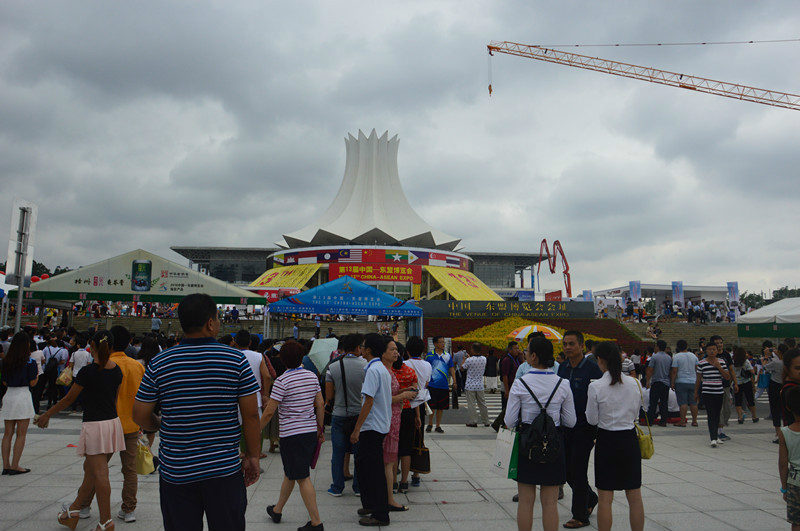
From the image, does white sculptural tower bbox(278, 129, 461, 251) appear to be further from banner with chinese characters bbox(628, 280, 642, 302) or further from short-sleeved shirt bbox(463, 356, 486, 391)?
short-sleeved shirt bbox(463, 356, 486, 391)

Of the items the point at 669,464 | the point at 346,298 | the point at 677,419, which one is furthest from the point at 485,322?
the point at 669,464

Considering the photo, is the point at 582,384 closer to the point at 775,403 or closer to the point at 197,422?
the point at 197,422

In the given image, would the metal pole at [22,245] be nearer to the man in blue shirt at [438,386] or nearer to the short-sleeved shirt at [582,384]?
the man in blue shirt at [438,386]

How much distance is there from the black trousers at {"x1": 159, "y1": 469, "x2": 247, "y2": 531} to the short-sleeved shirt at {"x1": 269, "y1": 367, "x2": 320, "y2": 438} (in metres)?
1.45

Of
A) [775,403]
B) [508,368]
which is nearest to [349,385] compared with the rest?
[508,368]

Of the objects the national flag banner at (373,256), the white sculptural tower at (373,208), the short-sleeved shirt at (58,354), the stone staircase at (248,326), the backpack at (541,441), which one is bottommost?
the backpack at (541,441)

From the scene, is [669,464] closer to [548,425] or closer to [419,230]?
[548,425]

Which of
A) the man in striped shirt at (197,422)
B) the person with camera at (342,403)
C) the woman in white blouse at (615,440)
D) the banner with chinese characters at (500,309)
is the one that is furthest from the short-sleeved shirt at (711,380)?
the banner with chinese characters at (500,309)

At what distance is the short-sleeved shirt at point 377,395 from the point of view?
3971 mm

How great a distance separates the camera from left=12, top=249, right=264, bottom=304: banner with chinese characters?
1289cm

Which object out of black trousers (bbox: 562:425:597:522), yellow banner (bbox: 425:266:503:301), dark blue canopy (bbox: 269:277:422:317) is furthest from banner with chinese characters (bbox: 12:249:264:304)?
yellow banner (bbox: 425:266:503:301)

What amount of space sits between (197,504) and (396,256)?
30161mm

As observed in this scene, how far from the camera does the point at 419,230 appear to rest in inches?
1464

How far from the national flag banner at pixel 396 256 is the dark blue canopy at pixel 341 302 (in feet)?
62.8
